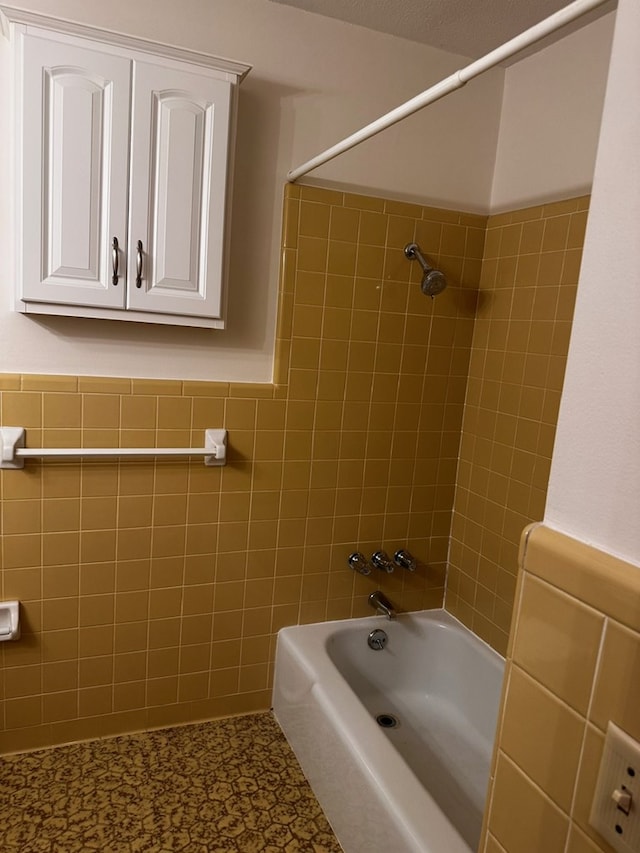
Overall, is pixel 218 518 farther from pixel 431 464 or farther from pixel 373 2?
pixel 373 2

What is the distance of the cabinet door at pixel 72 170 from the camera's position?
150 cm

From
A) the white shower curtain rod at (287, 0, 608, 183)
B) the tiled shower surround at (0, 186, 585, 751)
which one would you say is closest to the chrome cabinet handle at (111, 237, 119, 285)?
the tiled shower surround at (0, 186, 585, 751)

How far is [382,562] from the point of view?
221cm

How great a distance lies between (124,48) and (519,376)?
5.04 ft

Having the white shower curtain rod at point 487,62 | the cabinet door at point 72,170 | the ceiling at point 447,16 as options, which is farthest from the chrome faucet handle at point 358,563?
the ceiling at point 447,16

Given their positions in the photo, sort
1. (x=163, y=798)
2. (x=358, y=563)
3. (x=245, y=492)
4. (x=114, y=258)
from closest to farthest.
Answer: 1. (x=114, y=258)
2. (x=163, y=798)
3. (x=245, y=492)
4. (x=358, y=563)

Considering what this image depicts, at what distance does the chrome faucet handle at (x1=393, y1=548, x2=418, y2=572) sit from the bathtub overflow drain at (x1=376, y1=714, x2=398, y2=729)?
1.72ft

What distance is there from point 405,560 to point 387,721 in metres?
0.57

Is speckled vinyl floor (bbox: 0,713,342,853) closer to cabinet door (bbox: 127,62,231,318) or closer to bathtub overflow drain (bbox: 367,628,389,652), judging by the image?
bathtub overflow drain (bbox: 367,628,389,652)

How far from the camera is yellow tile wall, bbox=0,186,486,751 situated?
1821 mm

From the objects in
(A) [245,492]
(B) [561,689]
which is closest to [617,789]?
(B) [561,689]

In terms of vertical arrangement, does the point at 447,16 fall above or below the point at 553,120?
above

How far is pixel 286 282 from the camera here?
1.94 m

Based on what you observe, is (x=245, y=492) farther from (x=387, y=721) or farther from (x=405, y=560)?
(x=387, y=721)
